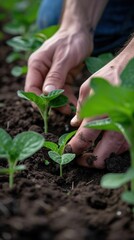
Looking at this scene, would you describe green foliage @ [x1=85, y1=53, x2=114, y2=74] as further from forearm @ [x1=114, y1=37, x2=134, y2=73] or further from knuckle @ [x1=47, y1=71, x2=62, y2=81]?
forearm @ [x1=114, y1=37, x2=134, y2=73]

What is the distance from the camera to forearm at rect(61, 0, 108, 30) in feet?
8.02

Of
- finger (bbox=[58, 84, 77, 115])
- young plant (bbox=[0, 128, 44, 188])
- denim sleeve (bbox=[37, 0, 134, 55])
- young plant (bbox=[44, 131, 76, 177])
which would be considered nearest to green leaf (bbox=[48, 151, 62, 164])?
young plant (bbox=[44, 131, 76, 177])

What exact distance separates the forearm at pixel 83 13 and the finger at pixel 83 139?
3.13 feet

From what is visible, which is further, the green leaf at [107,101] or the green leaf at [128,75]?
the green leaf at [128,75]

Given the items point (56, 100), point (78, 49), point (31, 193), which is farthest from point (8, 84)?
point (31, 193)

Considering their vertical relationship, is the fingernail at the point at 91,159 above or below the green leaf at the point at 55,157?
below

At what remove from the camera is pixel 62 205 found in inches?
51.1

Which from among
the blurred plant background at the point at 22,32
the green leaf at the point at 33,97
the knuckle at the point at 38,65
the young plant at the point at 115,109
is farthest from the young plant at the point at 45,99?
the blurred plant background at the point at 22,32

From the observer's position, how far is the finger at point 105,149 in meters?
1.57

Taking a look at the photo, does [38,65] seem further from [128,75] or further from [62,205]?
[62,205]

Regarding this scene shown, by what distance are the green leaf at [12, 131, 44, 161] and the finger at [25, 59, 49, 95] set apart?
0.75 metres

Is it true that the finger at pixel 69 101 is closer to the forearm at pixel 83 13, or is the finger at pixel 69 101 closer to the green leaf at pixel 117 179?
the forearm at pixel 83 13

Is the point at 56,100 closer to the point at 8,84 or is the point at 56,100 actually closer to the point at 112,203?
the point at 112,203

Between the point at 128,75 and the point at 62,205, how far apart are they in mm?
430
